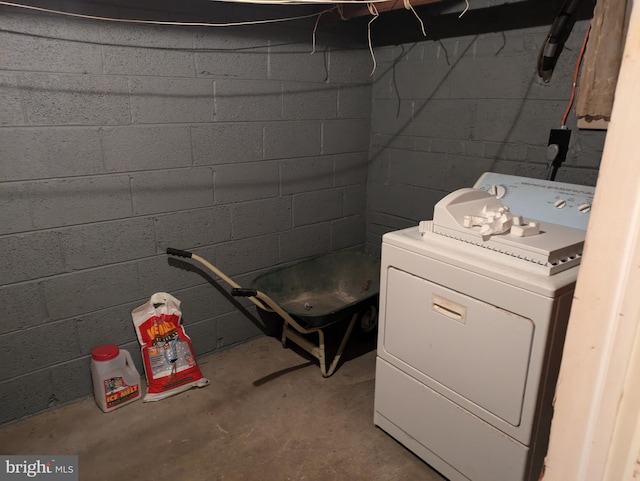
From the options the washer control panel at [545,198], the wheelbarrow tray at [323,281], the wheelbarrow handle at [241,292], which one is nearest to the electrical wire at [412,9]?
the washer control panel at [545,198]

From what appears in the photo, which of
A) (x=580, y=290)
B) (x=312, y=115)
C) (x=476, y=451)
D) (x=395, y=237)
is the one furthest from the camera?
(x=312, y=115)

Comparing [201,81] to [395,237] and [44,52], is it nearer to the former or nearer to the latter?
[44,52]

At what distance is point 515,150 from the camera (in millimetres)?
2289

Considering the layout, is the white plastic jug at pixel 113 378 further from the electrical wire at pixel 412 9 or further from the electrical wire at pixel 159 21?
the electrical wire at pixel 412 9

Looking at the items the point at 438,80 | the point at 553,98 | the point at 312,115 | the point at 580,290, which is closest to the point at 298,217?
the point at 312,115

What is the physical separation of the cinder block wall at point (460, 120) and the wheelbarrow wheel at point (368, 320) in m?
0.59

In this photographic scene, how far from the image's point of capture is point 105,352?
2148 mm

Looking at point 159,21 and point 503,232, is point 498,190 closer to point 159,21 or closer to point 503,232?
point 503,232

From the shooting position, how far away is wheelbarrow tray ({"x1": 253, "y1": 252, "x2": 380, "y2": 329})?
8.59ft

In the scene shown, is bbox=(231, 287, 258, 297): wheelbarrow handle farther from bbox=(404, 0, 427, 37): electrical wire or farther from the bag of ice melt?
bbox=(404, 0, 427, 37): electrical wire

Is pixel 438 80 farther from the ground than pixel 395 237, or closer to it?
farther from the ground

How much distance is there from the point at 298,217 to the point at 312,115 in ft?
2.04

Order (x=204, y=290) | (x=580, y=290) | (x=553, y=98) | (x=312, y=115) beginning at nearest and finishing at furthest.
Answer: (x=580, y=290), (x=553, y=98), (x=204, y=290), (x=312, y=115)

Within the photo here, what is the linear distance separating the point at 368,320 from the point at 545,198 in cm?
123
